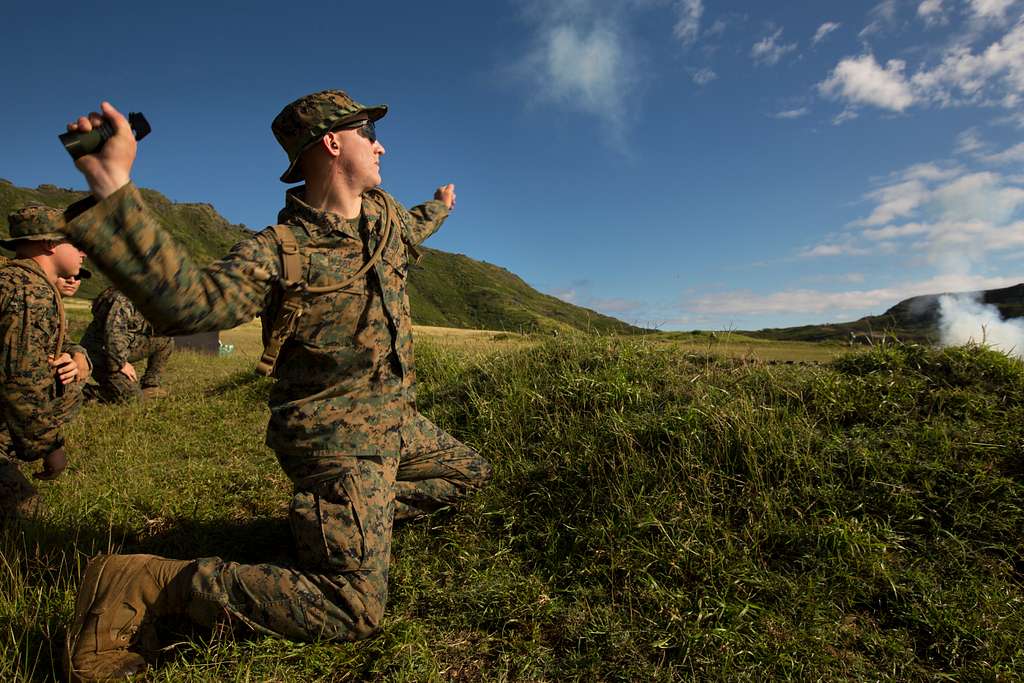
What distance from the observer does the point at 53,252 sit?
476 cm

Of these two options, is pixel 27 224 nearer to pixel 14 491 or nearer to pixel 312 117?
pixel 14 491

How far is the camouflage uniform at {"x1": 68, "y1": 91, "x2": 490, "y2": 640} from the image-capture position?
245 centimetres

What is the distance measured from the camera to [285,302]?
2.68 m

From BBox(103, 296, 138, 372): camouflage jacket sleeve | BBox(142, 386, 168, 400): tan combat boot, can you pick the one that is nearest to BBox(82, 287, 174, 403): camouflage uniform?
BBox(103, 296, 138, 372): camouflage jacket sleeve

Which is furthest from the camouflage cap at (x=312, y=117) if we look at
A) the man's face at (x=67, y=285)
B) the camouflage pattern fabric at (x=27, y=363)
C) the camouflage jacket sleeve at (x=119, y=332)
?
the camouflage jacket sleeve at (x=119, y=332)

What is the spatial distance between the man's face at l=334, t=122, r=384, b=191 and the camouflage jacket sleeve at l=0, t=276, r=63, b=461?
3392mm

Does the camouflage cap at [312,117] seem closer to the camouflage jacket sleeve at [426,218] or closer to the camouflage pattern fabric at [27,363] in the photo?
the camouflage jacket sleeve at [426,218]

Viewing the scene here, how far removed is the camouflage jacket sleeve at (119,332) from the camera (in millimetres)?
8648

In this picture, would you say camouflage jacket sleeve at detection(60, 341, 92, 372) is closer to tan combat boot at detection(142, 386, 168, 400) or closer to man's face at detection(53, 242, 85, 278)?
man's face at detection(53, 242, 85, 278)

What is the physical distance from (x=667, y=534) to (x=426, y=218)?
2638mm

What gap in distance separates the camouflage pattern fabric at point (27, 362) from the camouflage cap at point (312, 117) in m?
3.08

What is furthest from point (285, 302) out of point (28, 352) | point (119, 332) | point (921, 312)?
point (921, 312)

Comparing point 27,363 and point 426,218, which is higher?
point 426,218

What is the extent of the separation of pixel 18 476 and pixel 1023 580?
6.60 m
